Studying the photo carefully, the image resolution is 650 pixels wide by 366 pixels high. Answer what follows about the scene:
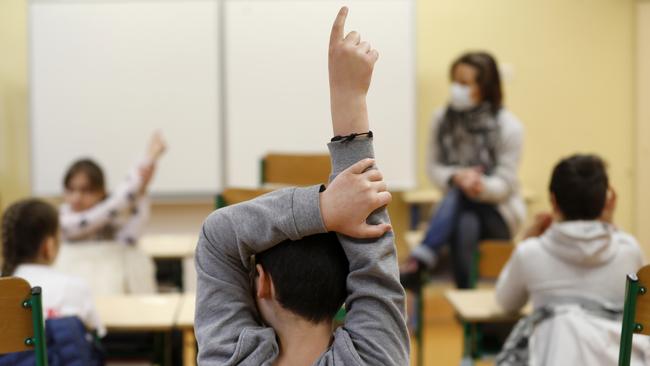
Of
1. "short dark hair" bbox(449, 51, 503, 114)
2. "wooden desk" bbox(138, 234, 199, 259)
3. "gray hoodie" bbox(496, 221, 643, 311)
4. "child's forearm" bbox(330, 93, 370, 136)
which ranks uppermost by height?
"short dark hair" bbox(449, 51, 503, 114)

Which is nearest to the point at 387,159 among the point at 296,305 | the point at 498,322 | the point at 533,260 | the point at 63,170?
the point at 63,170

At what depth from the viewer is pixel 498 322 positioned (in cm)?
279

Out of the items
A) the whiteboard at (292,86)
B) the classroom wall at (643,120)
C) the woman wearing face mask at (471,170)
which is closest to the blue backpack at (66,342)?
the woman wearing face mask at (471,170)

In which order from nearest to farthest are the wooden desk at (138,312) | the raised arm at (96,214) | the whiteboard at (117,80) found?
the wooden desk at (138,312) < the raised arm at (96,214) < the whiteboard at (117,80)

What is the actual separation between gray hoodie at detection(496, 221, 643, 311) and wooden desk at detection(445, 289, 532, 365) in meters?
0.20

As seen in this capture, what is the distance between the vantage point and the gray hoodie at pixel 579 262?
7.31 feet

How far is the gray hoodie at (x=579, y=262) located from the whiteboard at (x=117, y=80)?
3.40m

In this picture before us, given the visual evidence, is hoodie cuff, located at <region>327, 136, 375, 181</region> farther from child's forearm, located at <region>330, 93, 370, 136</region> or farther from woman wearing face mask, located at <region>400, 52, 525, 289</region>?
woman wearing face mask, located at <region>400, 52, 525, 289</region>

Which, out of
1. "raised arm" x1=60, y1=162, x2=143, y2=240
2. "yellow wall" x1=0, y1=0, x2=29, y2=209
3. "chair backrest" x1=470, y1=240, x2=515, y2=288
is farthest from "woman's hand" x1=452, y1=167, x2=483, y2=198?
"yellow wall" x1=0, y1=0, x2=29, y2=209

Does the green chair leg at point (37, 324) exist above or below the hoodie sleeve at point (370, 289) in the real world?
below

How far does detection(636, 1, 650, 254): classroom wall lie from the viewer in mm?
5543

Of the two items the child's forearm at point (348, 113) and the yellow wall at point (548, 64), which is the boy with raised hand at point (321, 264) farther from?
the yellow wall at point (548, 64)

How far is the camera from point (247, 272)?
1.17 m

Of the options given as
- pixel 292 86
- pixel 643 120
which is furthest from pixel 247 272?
pixel 643 120
